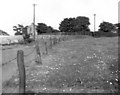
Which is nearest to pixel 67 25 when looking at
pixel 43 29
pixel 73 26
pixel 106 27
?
pixel 73 26

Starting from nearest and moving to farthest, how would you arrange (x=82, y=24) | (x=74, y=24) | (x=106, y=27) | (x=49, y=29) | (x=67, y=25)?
(x=82, y=24) → (x=106, y=27) → (x=74, y=24) → (x=67, y=25) → (x=49, y=29)

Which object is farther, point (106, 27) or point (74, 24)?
point (74, 24)

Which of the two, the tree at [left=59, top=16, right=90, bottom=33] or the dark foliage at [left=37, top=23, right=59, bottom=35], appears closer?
the dark foliage at [left=37, top=23, right=59, bottom=35]

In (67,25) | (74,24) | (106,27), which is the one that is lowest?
(106,27)

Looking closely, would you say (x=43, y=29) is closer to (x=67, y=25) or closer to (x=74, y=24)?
(x=67, y=25)

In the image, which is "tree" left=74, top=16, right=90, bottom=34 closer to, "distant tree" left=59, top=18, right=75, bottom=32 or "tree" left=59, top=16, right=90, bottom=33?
"tree" left=59, top=16, right=90, bottom=33

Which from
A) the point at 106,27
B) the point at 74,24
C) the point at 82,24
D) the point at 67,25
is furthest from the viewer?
the point at 67,25

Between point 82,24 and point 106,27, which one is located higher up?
point 82,24

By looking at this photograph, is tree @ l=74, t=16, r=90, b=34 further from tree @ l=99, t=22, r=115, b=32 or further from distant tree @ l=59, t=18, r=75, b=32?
tree @ l=99, t=22, r=115, b=32

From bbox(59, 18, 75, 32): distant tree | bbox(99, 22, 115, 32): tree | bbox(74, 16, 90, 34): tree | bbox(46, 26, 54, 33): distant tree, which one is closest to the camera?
bbox(74, 16, 90, 34): tree

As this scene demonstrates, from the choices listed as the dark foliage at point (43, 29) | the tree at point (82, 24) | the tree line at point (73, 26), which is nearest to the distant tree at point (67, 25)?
the tree line at point (73, 26)

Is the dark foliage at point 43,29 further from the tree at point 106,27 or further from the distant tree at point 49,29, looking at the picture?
the tree at point 106,27

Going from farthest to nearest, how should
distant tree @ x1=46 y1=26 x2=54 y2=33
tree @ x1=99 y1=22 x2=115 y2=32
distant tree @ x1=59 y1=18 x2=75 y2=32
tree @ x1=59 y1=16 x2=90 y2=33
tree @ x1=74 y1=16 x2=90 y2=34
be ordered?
distant tree @ x1=59 y1=18 x2=75 y2=32 → distant tree @ x1=46 y1=26 x2=54 y2=33 → tree @ x1=99 y1=22 x2=115 y2=32 → tree @ x1=59 y1=16 x2=90 y2=33 → tree @ x1=74 y1=16 x2=90 y2=34

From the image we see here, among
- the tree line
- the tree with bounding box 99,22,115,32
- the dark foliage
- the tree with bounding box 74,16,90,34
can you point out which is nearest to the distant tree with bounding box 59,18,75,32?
the tree line
